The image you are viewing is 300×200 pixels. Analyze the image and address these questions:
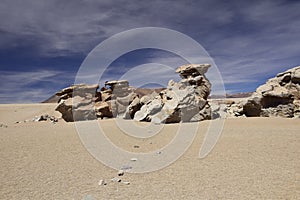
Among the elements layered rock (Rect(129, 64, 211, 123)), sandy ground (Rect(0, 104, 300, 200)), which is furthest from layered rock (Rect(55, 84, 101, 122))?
sandy ground (Rect(0, 104, 300, 200))

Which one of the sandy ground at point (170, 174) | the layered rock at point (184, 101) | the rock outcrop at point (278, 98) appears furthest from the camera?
the rock outcrop at point (278, 98)

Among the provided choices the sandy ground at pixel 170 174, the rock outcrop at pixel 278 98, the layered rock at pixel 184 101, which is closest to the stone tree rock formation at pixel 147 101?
the layered rock at pixel 184 101

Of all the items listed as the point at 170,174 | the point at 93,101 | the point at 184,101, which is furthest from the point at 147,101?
the point at 170,174

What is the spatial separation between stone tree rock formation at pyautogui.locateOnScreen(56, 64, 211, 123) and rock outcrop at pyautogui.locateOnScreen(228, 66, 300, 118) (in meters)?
2.86

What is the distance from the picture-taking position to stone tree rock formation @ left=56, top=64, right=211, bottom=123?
1294cm

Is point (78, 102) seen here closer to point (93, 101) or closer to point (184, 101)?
point (93, 101)

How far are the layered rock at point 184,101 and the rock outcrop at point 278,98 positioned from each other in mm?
2861

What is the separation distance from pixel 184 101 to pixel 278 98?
5698 millimetres

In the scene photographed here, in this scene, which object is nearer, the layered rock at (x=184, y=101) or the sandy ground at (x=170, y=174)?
the sandy ground at (x=170, y=174)

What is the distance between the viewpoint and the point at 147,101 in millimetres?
15891

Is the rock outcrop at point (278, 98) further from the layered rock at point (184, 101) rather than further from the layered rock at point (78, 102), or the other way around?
the layered rock at point (78, 102)

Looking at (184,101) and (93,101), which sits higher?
(93,101)

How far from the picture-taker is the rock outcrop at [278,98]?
13984mm

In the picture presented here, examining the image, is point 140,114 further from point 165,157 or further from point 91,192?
point 91,192
